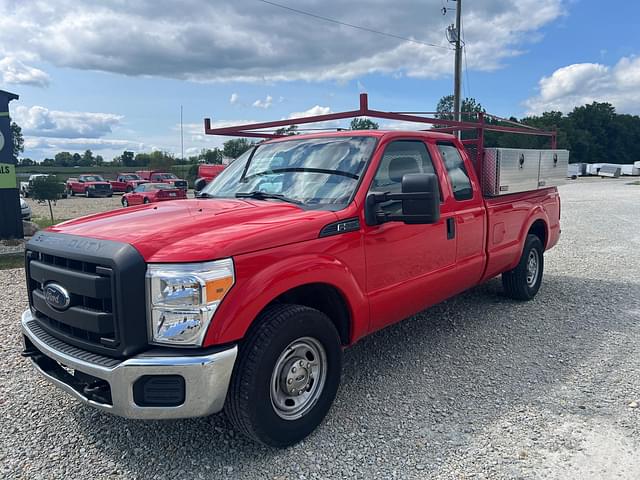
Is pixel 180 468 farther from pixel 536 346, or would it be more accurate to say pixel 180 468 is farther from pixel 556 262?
pixel 556 262

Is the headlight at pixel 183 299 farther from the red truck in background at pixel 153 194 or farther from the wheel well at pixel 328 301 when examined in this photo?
the red truck in background at pixel 153 194

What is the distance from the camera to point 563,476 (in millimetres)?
2721

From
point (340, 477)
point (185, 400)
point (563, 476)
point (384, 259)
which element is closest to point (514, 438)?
point (563, 476)

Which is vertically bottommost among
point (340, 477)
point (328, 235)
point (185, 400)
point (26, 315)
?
point (340, 477)

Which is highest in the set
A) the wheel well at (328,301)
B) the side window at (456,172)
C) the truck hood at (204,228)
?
the side window at (456,172)

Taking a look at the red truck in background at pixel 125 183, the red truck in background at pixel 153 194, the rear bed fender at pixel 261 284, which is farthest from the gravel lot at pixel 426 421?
the red truck in background at pixel 125 183

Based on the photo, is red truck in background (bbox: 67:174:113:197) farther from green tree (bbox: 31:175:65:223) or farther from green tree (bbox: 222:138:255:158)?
green tree (bbox: 222:138:255:158)

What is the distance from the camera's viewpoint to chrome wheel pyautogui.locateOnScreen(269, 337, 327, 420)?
295 centimetres

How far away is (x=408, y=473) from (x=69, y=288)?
218cm

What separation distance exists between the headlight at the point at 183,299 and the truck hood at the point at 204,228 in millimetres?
61

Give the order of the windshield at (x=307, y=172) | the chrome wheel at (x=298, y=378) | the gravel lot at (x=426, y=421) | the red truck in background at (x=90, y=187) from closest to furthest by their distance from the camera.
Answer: the gravel lot at (x=426, y=421) < the chrome wheel at (x=298, y=378) < the windshield at (x=307, y=172) < the red truck in background at (x=90, y=187)

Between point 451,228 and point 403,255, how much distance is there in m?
0.76

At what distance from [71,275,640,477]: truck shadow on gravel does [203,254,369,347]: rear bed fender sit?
867 mm

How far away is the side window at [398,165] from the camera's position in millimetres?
3592
